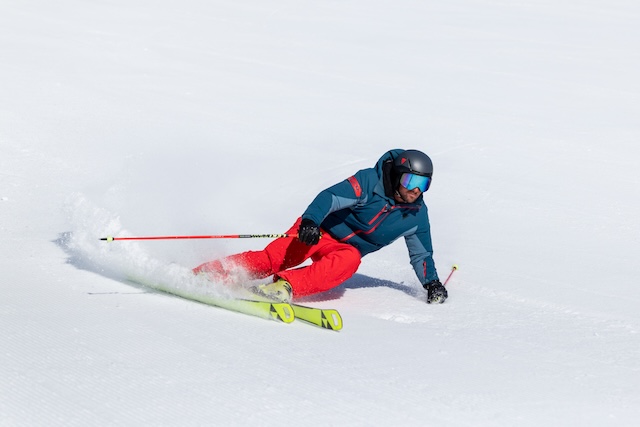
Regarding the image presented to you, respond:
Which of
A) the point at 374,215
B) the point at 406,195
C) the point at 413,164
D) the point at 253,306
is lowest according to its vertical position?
the point at 253,306

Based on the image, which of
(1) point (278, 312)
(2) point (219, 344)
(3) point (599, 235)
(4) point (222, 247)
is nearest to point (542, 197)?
(3) point (599, 235)

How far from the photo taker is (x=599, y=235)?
24.7 feet

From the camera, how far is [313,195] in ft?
28.0

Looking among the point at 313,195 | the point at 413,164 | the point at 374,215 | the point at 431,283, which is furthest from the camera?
the point at 313,195

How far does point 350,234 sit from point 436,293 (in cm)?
70

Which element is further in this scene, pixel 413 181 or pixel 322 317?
pixel 413 181

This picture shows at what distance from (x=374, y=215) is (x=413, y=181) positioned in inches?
16.0

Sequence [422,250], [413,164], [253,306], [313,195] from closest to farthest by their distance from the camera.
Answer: [253,306]
[413,164]
[422,250]
[313,195]

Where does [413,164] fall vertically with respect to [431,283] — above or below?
above

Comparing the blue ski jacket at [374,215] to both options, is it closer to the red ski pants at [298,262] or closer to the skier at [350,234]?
the skier at [350,234]

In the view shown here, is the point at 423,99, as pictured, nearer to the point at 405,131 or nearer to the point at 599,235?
the point at 405,131

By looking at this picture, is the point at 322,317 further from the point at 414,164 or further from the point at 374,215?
the point at 414,164

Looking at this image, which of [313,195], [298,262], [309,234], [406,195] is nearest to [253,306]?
[309,234]

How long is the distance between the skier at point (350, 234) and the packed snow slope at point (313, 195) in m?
0.27
